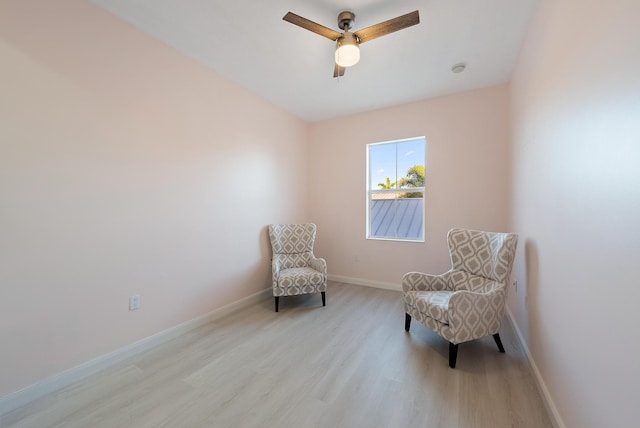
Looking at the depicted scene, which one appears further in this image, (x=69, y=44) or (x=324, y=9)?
(x=324, y=9)

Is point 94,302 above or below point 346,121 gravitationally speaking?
below

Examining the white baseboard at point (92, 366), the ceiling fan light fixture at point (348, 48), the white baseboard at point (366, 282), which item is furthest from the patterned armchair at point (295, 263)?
the ceiling fan light fixture at point (348, 48)

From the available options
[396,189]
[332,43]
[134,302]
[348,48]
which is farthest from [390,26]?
[134,302]

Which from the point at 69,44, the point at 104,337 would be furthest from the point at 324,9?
the point at 104,337

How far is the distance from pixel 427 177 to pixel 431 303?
197 centimetres

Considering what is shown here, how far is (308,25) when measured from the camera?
70.7 inches

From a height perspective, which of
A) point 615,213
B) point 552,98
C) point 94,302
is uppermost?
point 552,98

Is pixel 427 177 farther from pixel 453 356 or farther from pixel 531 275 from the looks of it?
pixel 453 356

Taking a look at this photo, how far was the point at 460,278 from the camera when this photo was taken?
2488 millimetres

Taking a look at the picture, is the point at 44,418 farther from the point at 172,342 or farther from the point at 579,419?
the point at 579,419

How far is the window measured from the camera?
12.1 feet

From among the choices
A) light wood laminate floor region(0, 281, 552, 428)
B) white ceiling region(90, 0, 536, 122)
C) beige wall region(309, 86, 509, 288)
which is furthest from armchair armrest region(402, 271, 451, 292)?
white ceiling region(90, 0, 536, 122)

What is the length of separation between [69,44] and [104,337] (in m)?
2.21

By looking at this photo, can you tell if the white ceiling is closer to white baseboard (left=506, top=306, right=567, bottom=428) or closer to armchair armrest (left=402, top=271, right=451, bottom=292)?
armchair armrest (left=402, top=271, right=451, bottom=292)
